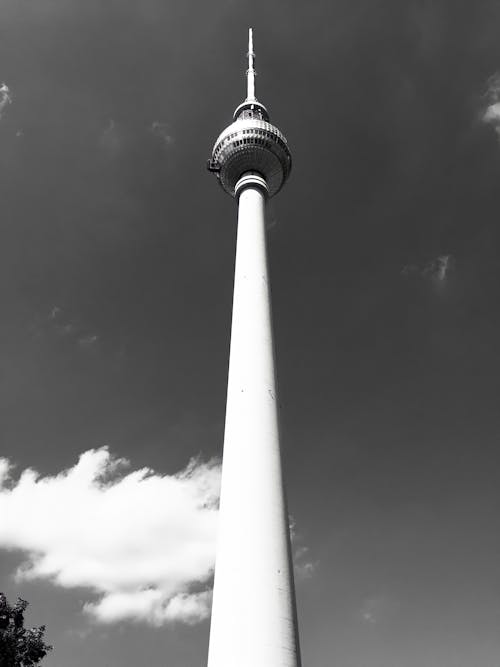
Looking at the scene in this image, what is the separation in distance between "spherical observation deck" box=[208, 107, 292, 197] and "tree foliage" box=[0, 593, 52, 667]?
59.8 m

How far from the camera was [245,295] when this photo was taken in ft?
188

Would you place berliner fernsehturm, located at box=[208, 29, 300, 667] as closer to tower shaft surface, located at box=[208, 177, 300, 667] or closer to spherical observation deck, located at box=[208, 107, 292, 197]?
tower shaft surface, located at box=[208, 177, 300, 667]

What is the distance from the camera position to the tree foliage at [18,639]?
69.1 metres

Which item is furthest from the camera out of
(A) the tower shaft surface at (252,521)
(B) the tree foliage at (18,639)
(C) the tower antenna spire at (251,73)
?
(C) the tower antenna spire at (251,73)

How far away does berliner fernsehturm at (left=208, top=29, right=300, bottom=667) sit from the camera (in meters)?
37.2

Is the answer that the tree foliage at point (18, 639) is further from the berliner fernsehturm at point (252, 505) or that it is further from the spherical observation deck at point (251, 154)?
the spherical observation deck at point (251, 154)

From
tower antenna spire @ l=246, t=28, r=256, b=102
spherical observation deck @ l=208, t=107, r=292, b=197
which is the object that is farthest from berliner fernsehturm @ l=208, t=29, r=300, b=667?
tower antenna spire @ l=246, t=28, r=256, b=102

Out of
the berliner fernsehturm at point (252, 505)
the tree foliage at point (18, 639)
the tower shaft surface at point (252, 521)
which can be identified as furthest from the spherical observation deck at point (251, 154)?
the tree foliage at point (18, 639)

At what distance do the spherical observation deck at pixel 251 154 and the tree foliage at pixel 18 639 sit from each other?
59.8 m

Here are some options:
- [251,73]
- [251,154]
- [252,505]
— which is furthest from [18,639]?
[251,73]

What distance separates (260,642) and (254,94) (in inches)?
2985

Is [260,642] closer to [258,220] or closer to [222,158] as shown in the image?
[258,220]

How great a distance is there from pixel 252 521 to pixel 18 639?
46861 millimetres

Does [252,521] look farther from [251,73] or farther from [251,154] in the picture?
[251,73]
